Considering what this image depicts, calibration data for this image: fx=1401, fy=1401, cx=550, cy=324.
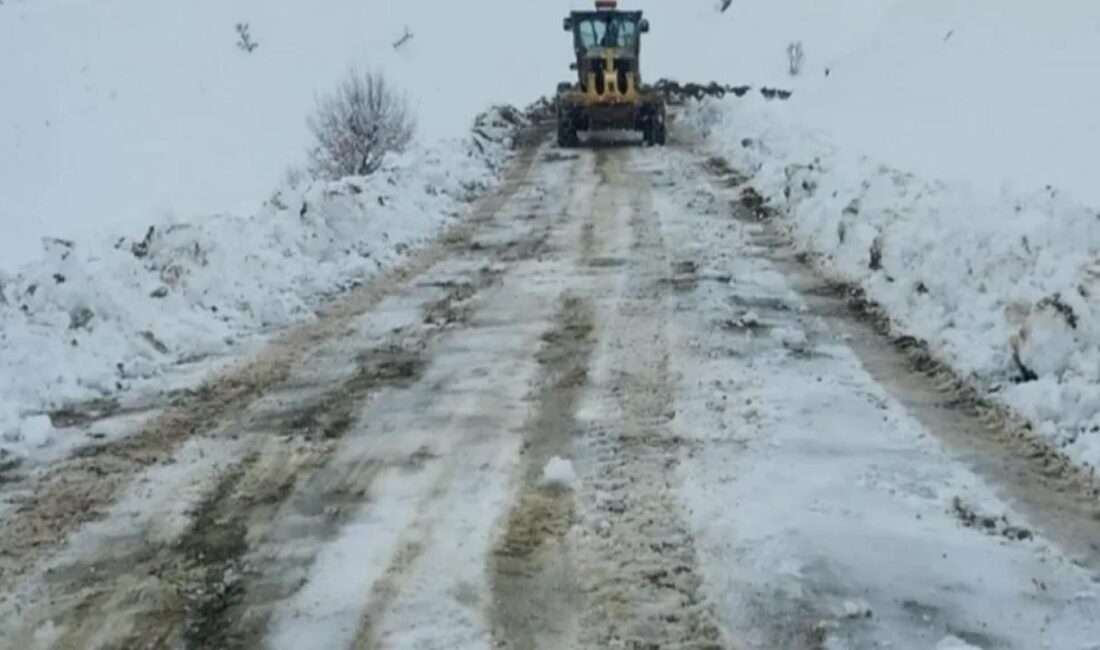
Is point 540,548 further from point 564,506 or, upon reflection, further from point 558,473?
point 558,473

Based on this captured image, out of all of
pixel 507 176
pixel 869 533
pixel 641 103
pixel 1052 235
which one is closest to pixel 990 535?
pixel 869 533

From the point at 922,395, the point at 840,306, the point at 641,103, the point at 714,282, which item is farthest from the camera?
the point at 641,103

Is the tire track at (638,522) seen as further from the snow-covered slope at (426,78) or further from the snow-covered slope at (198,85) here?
the snow-covered slope at (198,85)

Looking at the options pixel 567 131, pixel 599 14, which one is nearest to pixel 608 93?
pixel 567 131

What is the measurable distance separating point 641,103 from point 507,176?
5.54 m

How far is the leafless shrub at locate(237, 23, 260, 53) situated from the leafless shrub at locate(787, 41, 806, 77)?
1996 cm

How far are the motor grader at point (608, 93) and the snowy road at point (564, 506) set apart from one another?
1633 centimetres

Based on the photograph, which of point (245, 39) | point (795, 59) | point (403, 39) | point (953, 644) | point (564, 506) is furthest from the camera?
point (403, 39)

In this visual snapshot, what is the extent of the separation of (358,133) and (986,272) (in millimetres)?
23941

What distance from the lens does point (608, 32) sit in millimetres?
27172

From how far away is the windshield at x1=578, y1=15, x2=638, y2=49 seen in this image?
27.1 metres

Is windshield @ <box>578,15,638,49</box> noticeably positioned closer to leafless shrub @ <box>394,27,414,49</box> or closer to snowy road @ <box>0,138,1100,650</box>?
snowy road @ <box>0,138,1100,650</box>

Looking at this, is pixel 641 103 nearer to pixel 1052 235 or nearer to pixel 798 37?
pixel 1052 235

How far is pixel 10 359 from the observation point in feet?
27.3
